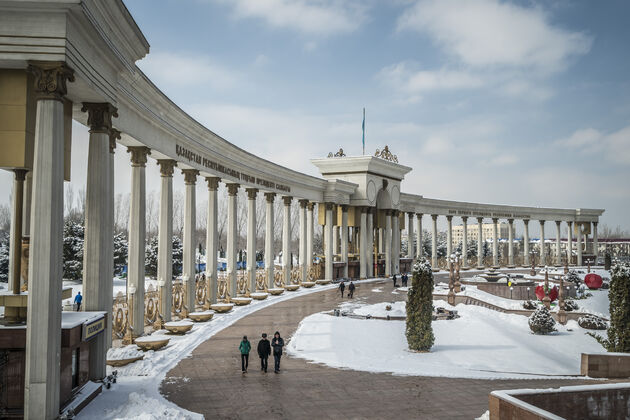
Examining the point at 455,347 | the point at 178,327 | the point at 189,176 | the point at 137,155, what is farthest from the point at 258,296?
the point at 455,347

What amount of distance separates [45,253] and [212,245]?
17.6 metres

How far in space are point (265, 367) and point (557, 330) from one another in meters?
15.1

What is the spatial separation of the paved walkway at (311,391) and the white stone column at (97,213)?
2842 mm

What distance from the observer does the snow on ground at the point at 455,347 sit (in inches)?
639

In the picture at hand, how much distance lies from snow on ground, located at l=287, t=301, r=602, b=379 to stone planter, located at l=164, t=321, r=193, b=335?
164 inches

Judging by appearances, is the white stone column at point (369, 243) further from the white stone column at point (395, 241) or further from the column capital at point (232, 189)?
the column capital at point (232, 189)

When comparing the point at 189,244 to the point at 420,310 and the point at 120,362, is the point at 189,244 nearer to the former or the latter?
the point at 120,362

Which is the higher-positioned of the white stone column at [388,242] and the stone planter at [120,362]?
the white stone column at [388,242]

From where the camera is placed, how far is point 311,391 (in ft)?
43.1

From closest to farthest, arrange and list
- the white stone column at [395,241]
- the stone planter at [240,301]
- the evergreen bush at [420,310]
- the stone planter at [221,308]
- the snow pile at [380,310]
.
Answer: the evergreen bush at [420,310] → the snow pile at [380,310] → the stone planter at [221,308] → the stone planter at [240,301] → the white stone column at [395,241]

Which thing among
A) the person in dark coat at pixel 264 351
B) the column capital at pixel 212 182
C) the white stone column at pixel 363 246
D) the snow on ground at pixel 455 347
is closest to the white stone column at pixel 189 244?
the column capital at pixel 212 182

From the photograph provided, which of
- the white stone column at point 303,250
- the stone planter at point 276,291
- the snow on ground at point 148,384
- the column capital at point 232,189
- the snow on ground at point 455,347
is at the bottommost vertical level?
the snow on ground at point 455,347

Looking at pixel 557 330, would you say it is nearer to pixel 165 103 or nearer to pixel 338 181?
pixel 165 103

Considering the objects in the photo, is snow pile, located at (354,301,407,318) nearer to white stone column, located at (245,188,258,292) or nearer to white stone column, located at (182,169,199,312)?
white stone column, located at (245,188,258,292)
